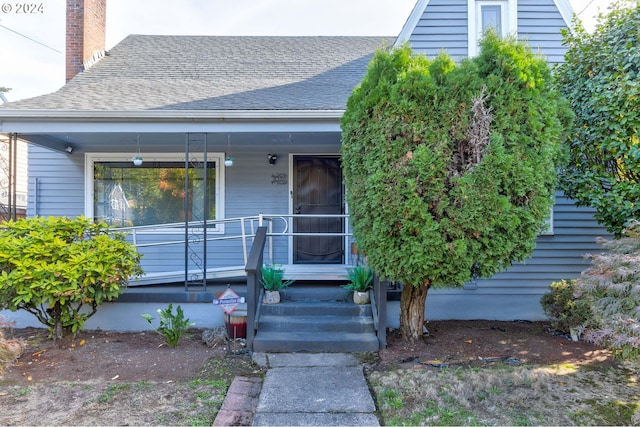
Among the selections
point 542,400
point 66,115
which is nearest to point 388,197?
point 542,400

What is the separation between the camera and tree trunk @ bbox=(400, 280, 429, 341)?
4684mm

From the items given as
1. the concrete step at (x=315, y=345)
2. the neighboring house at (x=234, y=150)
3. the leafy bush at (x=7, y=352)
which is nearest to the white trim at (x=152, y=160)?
the neighboring house at (x=234, y=150)

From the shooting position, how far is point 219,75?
25.0ft

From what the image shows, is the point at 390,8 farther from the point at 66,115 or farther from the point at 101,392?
the point at 101,392

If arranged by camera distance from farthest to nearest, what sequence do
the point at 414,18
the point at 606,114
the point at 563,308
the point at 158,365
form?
the point at 414,18
the point at 563,308
the point at 606,114
the point at 158,365

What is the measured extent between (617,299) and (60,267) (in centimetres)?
534

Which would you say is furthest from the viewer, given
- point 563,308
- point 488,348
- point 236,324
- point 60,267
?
point 563,308

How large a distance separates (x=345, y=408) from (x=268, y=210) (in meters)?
4.23

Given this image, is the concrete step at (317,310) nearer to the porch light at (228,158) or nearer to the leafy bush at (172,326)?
the leafy bush at (172,326)

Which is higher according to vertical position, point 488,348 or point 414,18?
point 414,18

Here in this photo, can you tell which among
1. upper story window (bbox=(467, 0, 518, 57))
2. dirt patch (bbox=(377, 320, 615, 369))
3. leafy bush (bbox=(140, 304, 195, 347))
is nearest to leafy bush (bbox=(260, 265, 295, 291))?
leafy bush (bbox=(140, 304, 195, 347))

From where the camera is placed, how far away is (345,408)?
3.23 metres

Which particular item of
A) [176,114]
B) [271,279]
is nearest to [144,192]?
[176,114]

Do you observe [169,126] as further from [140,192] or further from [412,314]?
[412,314]
